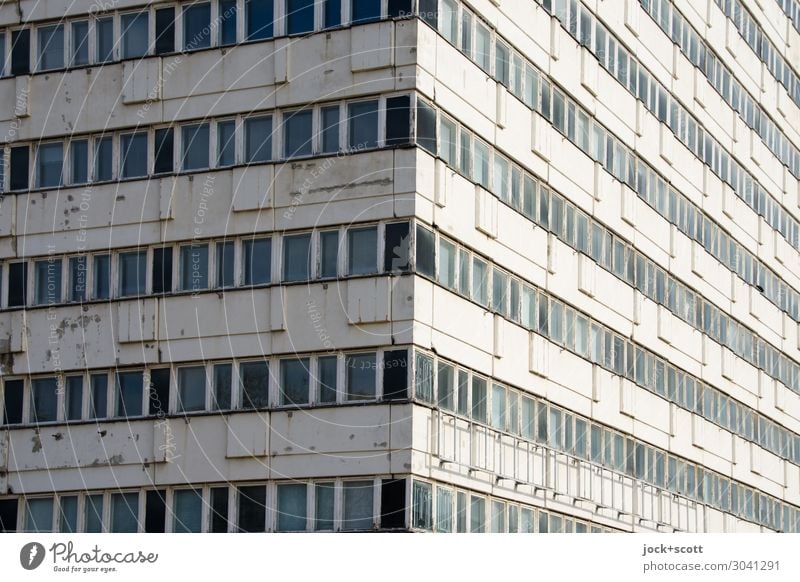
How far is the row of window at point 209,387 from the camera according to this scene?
47.1 meters

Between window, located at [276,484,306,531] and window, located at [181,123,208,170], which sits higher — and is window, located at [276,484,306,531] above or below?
below

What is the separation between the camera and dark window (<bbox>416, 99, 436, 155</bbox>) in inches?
1886

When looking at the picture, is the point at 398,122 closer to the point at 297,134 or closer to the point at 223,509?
the point at 297,134

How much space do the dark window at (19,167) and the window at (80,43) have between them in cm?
260

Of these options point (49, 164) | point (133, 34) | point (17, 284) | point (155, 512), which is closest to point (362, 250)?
point (155, 512)

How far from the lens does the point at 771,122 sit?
3169 inches

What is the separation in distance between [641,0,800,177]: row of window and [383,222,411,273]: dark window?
20.0 m

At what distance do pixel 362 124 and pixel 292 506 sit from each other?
9.15m

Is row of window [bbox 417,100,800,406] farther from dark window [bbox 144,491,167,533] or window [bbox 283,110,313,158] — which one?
dark window [bbox 144,491,167,533]

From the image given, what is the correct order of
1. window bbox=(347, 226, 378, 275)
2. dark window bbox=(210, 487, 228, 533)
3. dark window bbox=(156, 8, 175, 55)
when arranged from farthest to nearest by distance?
dark window bbox=(156, 8, 175, 55)
dark window bbox=(210, 487, 228, 533)
window bbox=(347, 226, 378, 275)

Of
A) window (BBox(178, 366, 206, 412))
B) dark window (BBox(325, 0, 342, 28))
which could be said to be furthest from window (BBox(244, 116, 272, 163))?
window (BBox(178, 366, 206, 412))

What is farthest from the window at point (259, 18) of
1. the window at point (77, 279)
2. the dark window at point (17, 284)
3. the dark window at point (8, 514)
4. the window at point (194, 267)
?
the dark window at point (8, 514)
